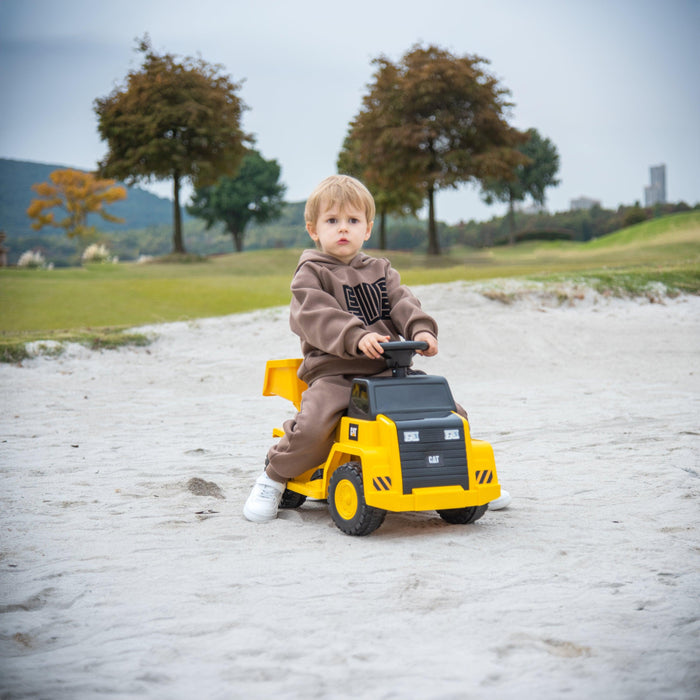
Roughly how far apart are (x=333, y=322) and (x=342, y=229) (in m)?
0.50

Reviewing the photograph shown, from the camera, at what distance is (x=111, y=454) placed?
4930 millimetres

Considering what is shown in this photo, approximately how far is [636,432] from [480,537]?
2657 millimetres

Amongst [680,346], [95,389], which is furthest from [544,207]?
[95,389]

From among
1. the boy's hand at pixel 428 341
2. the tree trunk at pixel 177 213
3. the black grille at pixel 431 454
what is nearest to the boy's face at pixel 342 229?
the boy's hand at pixel 428 341

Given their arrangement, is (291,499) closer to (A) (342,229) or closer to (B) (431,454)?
(B) (431,454)

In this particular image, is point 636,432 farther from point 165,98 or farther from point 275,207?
point 275,207

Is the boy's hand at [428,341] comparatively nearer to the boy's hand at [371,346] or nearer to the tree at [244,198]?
the boy's hand at [371,346]

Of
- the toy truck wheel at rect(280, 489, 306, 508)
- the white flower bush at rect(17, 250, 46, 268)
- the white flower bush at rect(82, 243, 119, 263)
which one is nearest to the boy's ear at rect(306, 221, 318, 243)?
the toy truck wheel at rect(280, 489, 306, 508)

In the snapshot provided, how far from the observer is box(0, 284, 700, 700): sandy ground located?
1.94 meters

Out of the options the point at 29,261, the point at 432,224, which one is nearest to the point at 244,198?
the point at 432,224

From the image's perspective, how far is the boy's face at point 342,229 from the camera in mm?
3562

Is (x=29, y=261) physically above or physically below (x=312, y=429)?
above

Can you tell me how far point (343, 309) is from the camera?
11.6ft

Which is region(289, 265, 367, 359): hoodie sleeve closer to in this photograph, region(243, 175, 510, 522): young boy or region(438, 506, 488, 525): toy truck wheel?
region(243, 175, 510, 522): young boy
